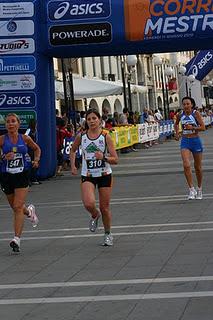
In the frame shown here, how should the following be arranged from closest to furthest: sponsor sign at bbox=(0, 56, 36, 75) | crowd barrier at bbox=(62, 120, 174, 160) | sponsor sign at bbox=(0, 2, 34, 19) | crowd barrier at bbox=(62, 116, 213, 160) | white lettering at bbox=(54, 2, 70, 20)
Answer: white lettering at bbox=(54, 2, 70, 20) < sponsor sign at bbox=(0, 2, 34, 19) < sponsor sign at bbox=(0, 56, 36, 75) < crowd barrier at bbox=(62, 116, 213, 160) < crowd barrier at bbox=(62, 120, 174, 160)

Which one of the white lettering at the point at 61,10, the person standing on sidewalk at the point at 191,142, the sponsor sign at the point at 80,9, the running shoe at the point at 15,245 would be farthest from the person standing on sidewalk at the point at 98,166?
the white lettering at the point at 61,10

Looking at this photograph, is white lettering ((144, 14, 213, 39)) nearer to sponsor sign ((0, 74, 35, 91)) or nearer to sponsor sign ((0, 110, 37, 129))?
sponsor sign ((0, 74, 35, 91))

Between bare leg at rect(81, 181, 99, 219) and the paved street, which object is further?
bare leg at rect(81, 181, 99, 219)

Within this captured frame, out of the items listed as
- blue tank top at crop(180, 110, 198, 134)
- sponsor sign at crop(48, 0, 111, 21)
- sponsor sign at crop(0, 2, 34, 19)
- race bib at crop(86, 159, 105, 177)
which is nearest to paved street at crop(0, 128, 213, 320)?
race bib at crop(86, 159, 105, 177)

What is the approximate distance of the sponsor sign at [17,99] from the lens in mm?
18453

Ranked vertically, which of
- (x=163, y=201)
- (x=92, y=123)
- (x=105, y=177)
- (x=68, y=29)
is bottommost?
(x=163, y=201)

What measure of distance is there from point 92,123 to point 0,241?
2.18 meters

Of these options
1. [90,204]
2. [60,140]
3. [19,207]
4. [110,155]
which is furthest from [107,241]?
[60,140]

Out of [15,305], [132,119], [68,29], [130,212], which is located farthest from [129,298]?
[132,119]

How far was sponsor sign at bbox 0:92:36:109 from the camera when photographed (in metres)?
18.5

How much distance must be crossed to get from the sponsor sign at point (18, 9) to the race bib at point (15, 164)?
939 cm

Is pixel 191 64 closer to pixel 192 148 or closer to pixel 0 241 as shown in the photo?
pixel 192 148

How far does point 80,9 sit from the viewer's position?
59.0ft

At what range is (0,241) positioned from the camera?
10391 millimetres
